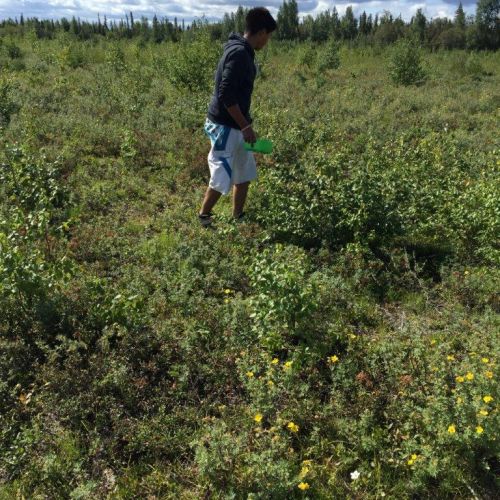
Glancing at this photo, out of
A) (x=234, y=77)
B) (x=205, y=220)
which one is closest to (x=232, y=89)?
(x=234, y=77)

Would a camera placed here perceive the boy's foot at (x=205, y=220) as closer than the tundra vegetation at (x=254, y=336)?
No

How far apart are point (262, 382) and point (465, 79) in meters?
19.1

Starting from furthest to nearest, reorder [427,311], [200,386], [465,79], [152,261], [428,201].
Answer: [465,79] < [428,201] < [152,261] < [427,311] < [200,386]

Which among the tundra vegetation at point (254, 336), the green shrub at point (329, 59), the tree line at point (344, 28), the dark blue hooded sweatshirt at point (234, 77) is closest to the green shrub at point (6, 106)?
the tundra vegetation at point (254, 336)

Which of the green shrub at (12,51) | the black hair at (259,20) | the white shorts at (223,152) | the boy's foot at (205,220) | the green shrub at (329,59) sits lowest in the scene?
the boy's foot at (205,220)

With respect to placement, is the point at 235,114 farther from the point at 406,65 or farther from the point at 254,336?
the point at 406,65

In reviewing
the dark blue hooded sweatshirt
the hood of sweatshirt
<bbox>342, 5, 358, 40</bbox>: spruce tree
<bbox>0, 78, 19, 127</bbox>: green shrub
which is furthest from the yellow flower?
<bbox>342, 5, 358, 40</bbox>: spruce tree

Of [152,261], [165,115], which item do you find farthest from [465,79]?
[152,261]

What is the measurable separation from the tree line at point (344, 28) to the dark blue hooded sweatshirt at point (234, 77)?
33.1 metres

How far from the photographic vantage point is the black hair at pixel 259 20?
4047mm

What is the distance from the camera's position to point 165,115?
29.1 feet

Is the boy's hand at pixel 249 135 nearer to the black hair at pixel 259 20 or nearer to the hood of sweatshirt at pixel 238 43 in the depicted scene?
the hood of sweatshirt at pixel 238 43

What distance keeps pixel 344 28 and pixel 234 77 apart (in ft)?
153

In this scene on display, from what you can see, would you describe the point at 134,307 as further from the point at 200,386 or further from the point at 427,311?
the point at 427,311
